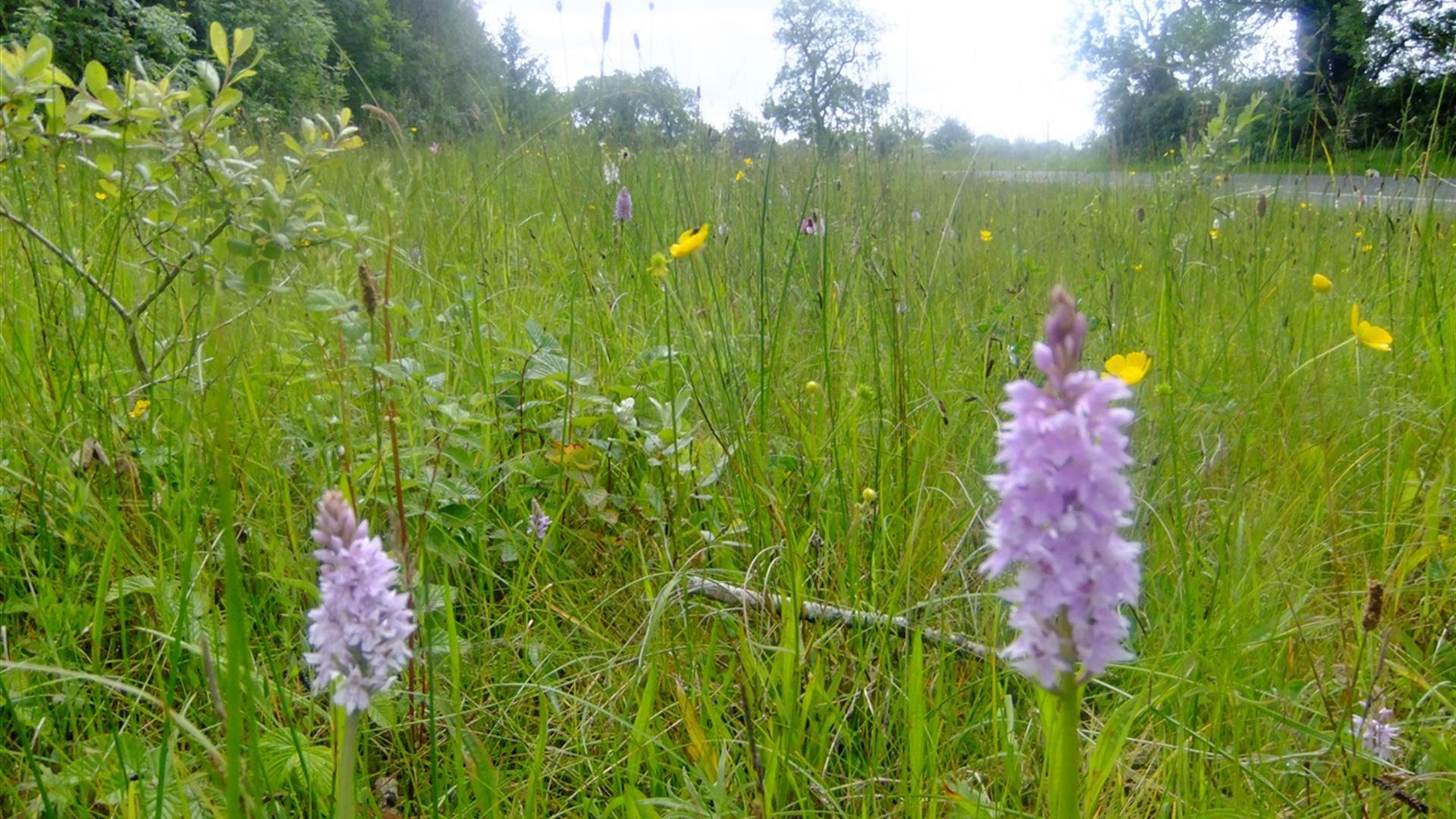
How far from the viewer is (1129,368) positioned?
1.59m

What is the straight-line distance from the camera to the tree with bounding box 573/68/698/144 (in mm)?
3711

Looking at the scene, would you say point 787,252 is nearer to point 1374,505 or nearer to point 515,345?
point 515,345

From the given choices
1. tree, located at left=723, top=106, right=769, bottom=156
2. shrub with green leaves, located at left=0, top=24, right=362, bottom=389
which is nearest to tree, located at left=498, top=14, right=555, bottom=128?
tree, located at left=723, top=106, right=769, bottom=156

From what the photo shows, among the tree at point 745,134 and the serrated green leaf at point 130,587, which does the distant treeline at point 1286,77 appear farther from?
the serrated green leaf at point 130,587

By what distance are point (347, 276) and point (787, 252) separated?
1.34 m

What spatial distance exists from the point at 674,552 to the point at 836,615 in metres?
0.42

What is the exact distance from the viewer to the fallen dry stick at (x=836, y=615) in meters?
1.25

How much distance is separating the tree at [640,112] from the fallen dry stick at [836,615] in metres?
2.54

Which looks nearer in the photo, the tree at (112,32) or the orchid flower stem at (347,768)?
the orchid flower stem at (347,768)

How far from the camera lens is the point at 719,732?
1.09m

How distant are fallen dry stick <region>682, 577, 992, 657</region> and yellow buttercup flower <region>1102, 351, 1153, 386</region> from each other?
0.55 metres

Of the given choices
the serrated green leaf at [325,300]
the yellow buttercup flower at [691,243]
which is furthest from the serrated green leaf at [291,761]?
the yellow buttercup flower at [691,243]

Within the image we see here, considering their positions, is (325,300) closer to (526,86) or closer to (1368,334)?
(1368,334)

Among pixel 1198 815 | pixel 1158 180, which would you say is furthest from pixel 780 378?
pixel 1158 180
